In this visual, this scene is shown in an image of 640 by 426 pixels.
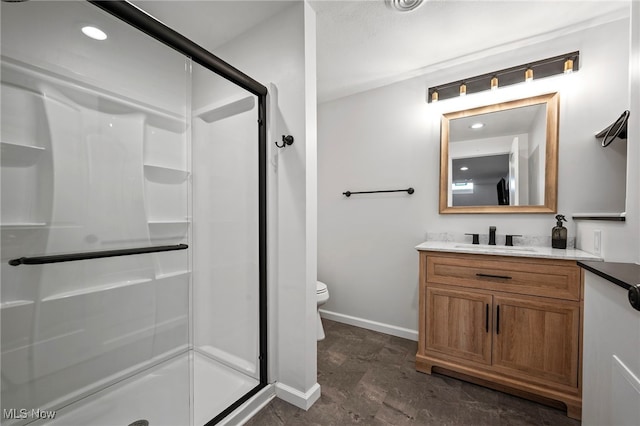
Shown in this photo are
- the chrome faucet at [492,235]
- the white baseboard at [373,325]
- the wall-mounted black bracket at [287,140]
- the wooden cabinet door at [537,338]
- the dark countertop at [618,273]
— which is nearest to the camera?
the dark countertop at [618,273]

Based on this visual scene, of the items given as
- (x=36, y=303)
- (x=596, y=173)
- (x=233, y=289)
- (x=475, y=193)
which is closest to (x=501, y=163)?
(x=475, y=193)

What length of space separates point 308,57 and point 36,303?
6.36ft

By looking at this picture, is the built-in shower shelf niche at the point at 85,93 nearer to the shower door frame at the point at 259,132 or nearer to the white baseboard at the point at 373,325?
the shower door frame at the point at 259,132

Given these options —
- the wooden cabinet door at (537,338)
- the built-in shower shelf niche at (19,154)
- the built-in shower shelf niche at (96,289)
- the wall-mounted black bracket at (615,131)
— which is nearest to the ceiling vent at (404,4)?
the wall-mounted black bracket at (615,131)

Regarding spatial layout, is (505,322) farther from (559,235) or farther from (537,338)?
(559,235)

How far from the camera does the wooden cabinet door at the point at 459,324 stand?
1.65 metres

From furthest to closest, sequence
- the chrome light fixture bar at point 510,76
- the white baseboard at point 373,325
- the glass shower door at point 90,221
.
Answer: the white baseboard at point 373,325
the chrome light fixture bar at point 510,76
the glass shower door at point 90,221

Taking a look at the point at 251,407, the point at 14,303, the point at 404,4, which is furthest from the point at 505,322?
the point at 14,303

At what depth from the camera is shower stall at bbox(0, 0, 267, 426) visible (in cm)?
122

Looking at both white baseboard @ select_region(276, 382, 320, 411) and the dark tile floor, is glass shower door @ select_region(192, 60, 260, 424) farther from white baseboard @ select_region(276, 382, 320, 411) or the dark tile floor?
the dark tile floor

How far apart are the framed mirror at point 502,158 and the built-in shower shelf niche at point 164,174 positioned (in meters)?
2.07

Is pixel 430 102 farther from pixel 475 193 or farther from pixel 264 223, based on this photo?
pixel 264 223

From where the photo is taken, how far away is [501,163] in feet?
6.70

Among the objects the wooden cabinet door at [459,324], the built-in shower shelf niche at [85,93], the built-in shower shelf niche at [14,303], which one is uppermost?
the built-in shower shelf niche at [85,93]
